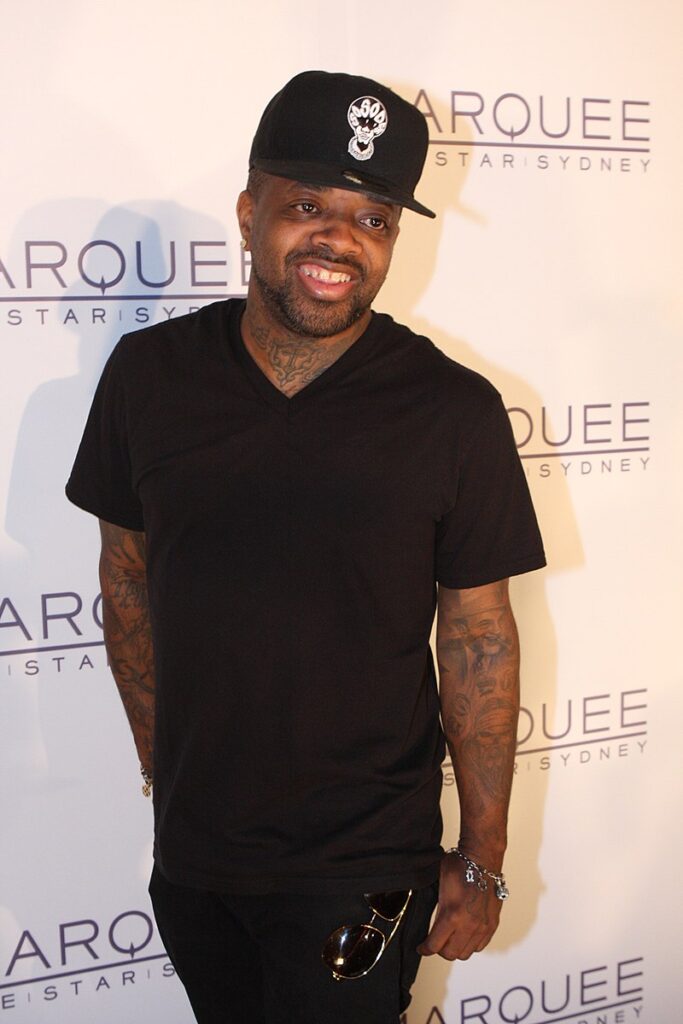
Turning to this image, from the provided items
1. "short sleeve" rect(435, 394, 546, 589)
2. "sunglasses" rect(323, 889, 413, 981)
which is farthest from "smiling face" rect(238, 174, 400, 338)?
"sunglasses" rect(323, 889, 413, 981)

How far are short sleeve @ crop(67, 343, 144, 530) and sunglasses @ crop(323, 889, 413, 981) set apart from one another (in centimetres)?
63

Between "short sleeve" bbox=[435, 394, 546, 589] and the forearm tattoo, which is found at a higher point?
"short sleeve" bbox=[435, 394, 546, 589]

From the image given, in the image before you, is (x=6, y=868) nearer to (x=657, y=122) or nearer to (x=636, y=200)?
(x=636, y=200)

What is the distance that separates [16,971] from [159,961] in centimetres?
26

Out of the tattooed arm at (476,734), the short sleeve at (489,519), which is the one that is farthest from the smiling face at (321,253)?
the tattooed arm at (476,734)

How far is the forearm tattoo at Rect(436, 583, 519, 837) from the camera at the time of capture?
150cm

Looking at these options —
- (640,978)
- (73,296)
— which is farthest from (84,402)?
(640,978)

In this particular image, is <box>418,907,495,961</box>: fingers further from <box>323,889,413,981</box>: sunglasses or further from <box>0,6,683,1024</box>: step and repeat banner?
<box>0,6,683,1024</box>: step and repeat banner

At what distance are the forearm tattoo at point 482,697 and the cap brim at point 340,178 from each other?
53 centimetres

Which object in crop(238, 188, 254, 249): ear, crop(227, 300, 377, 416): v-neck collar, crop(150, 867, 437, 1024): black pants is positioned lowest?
crop(150, 867, 437, 1024): black pants

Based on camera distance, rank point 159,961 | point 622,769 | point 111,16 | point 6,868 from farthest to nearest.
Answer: point 622,769
point 159,961
point 6,868
point 111,16

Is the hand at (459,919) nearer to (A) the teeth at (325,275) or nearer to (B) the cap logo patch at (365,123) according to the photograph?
(A) the teeth at (325,275)

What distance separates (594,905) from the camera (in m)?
2.35

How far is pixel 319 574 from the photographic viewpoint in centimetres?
137
